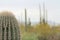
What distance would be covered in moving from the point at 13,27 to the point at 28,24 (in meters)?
8.23

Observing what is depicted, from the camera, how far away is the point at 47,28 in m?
11.3

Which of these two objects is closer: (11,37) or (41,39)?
(11,37)

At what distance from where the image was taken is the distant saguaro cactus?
10.5ft

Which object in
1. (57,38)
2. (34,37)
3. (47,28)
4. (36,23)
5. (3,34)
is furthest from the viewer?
(36,23)

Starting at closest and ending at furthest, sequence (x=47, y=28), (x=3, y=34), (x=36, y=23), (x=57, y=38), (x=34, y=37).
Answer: (x=3, y=34) → (x=57, y=38) → (x=34, y=37) → (x=47, y=28) → (x=36, y=23)

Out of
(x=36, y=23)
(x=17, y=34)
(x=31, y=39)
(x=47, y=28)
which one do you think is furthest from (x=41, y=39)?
(x=17, y=34)

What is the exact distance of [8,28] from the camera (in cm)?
319

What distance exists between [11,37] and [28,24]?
8235mm

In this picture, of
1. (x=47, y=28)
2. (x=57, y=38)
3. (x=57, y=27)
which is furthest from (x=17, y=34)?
(x=57, y=27)

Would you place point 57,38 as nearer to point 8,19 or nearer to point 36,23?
point 36,23

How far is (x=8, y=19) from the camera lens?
3242 mm

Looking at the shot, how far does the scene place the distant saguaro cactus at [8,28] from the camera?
319 cm

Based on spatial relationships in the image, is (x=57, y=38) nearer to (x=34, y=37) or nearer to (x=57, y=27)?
(x=34, y=37)

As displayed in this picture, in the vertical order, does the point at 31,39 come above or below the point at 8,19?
below
